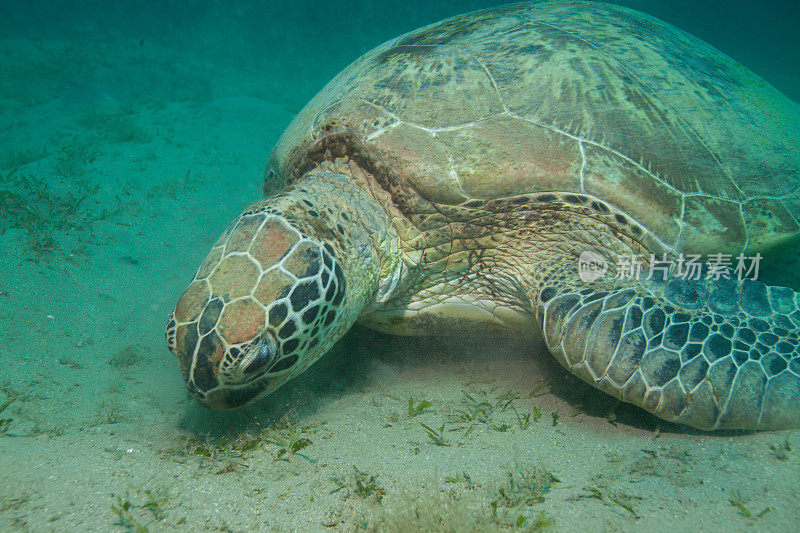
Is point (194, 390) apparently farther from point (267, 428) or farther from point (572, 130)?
point (572, 130)

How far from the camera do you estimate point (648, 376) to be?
6.10 feet

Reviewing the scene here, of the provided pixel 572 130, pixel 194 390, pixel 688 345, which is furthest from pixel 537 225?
pixel 194 390

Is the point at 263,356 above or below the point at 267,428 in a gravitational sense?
above

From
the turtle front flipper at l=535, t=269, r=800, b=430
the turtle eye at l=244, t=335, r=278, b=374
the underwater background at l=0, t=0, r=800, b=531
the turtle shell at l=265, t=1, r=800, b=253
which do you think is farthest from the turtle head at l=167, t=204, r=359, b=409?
the turtle front flipper at l=535, t=269, r=800, b=430

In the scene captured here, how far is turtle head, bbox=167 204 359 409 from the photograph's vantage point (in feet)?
5.49

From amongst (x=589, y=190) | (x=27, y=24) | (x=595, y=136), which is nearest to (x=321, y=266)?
(x=589, y=190)

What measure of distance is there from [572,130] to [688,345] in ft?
4.43

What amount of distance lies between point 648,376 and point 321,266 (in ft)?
5.24

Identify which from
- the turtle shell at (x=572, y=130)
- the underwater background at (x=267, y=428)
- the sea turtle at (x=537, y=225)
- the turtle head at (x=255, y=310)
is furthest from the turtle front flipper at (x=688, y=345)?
the turtle head at (x=255, y=310)

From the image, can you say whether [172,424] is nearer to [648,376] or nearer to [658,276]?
[648,376]

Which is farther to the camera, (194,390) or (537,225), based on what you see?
(537,225)

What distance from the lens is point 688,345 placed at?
191 centimetres

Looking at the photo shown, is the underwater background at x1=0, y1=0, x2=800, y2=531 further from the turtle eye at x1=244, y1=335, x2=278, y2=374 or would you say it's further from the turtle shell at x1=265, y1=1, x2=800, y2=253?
the turtle shell at x1=265, y1=1, x2=800, y2=253

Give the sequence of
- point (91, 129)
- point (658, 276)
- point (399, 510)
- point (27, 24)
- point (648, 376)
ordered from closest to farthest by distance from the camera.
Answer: point (399, 510) → point (648, 376) → point (658, 276) → point (91, 129) → point (27, 24)
